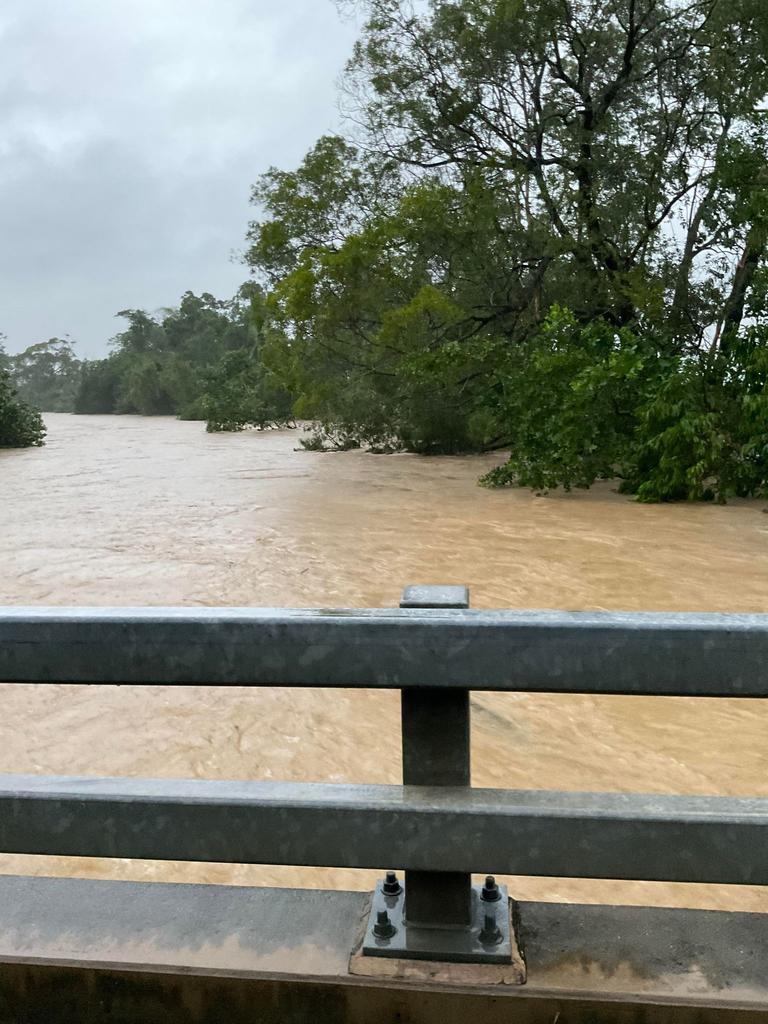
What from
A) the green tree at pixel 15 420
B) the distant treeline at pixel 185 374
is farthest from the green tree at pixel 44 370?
the green tree at pixel 15 420

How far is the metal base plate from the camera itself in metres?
1.56

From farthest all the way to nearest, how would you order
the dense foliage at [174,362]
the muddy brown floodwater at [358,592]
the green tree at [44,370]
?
the green tree at [44,370] → the dense foliage at [174,362] → the muddy brown floodwater at [358,592]

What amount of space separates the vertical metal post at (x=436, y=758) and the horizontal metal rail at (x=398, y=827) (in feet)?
0.11

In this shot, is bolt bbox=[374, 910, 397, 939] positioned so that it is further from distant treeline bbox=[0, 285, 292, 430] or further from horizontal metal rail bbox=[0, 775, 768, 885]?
distant treeline bbox=[0, 285, 292, 430]

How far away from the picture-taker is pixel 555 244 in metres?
15.3

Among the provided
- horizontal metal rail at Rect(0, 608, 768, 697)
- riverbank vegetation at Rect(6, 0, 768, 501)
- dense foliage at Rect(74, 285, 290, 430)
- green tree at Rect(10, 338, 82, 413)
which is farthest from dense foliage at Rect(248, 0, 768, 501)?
green tree at Rect(10, 338, 82, 413)

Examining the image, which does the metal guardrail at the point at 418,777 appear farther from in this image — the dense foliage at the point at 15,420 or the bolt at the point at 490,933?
the dense foliage at the point at 15,420

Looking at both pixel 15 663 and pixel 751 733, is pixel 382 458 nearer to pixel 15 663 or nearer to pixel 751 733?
pixel 751 733

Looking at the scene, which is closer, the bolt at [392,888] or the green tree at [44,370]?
the bolt at [392,888]

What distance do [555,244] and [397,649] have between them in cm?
1486

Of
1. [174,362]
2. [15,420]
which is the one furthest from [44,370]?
[15,420]

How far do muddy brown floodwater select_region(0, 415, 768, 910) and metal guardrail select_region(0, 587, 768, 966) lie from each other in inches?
66.0

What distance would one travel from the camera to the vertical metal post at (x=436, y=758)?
5.15ft

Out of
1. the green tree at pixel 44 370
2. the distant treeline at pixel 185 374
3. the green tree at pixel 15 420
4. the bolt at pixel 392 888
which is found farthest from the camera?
the green tree at pixel 44 370
